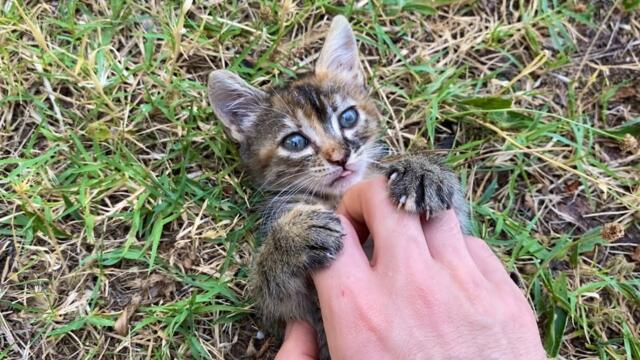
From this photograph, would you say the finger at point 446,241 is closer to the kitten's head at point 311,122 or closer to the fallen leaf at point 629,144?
the kitten's head at point 311,122

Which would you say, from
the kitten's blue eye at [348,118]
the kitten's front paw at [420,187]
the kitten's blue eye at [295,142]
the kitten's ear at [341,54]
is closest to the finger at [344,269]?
the kitten's front paw at [420,187]

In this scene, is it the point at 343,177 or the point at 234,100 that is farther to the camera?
the point at 234,100

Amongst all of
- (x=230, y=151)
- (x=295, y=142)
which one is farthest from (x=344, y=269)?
(x=230, y=151)

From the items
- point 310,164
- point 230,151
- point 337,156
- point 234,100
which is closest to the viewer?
point 337,156

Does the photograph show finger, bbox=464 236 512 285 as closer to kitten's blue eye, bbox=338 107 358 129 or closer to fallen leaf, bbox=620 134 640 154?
kitten's blue eye, bbox=338 107 358 129

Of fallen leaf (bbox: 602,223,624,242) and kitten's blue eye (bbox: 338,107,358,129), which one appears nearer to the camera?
fallen leaf (bbox: 602,223,624,242)

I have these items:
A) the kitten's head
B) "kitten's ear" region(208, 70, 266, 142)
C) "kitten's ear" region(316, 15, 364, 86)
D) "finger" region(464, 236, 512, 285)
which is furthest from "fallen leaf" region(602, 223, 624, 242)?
"kitten's ear" region(208, 70, 266, 142)

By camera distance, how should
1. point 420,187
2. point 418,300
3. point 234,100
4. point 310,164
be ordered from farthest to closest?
1. point 234,100
2. point 310,164
3. point 420,187
4. point 418,300

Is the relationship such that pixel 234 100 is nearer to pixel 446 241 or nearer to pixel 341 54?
pixel 341 54
